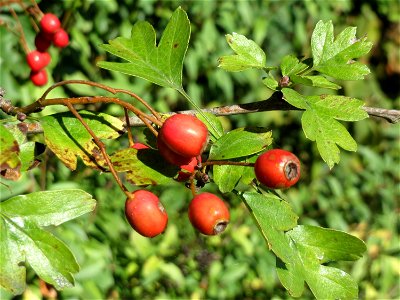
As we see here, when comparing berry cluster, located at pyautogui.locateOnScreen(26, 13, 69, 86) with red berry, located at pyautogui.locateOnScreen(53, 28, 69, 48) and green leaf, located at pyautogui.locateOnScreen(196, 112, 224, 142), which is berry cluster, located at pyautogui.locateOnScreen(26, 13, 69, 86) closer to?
red berry, located at pyautogui.locateOnScreen(53, 28, 69, 48)

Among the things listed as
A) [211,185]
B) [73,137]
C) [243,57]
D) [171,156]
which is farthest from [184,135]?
[211,185]

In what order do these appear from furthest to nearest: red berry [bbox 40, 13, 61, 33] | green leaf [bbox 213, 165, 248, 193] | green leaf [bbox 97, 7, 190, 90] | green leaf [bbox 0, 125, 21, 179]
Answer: red berry [bbox 40, 13, 61, 33] → green leaf [bbox 97, 7, 190, 90] → green leaf [bbox 213, 165, 248, 193] → green leaf [bbox 0, 125, 21, 179]

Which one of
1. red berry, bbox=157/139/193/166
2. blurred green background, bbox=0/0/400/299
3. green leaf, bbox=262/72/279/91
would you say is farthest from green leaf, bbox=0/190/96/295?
blurred green background, bbox=0/0/400/299

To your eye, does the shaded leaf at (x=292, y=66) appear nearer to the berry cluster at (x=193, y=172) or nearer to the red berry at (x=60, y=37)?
the berry cluster at (x=193, y=172)

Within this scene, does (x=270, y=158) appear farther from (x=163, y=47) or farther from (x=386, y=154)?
(x=386, y=154)

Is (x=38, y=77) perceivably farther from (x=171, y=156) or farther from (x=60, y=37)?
(x=171, y=156)

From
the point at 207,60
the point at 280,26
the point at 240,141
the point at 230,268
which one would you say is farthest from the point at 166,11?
the point at 240,141
